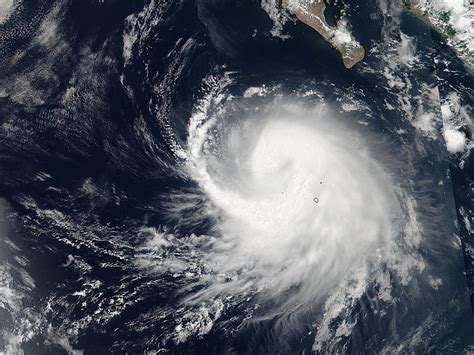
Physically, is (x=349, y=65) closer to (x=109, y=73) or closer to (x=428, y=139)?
(x=428, y=139)

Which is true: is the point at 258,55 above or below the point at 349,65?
above

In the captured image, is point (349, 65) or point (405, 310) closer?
point (405, 310)

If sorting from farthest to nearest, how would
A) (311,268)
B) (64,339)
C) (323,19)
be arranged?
(323,19)
(311,268)
(64,339)

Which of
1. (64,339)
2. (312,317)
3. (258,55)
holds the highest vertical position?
(258,55)

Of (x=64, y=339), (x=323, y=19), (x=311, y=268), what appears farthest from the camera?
(x=323, y=19)

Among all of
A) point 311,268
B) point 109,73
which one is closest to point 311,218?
point 311,268

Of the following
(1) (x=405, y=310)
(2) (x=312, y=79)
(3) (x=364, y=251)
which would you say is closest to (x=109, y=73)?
(2) (x=312, y=79)

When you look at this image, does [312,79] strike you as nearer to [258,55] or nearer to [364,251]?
[258,55]
